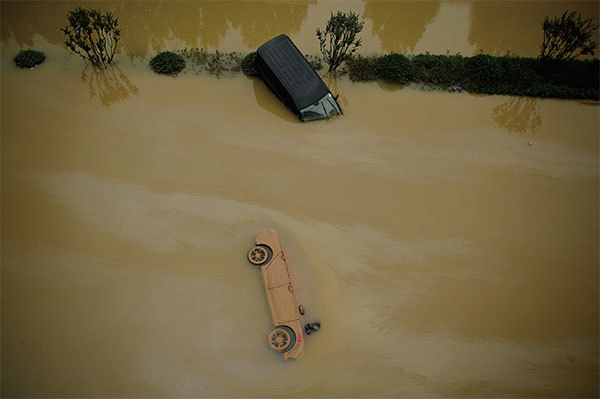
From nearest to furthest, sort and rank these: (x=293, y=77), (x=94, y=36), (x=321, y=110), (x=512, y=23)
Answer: (x=293, y=77), (x=321, y=110), (x=94, y=36), (x=512, y=23)

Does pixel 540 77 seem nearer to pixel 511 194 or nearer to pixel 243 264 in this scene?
pixel 511 194

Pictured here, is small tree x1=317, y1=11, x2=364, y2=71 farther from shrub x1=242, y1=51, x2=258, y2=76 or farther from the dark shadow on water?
shrub x1=242, y1=51, x2=258, y2=76

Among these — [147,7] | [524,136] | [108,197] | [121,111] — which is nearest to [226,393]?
[108,197]

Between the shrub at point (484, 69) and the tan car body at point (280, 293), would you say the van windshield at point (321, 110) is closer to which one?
the tan car body at point (280, 293)

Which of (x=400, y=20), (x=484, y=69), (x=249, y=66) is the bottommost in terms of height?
(x=484, y=69)

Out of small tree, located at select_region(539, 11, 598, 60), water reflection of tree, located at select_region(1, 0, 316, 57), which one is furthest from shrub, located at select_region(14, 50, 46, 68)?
small tree, located at select_region(539, 11, 598, 60)

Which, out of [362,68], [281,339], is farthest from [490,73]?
[281,339]

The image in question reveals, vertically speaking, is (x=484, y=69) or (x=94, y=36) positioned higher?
(x=94, y=36)

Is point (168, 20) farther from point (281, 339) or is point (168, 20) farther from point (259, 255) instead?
point (281, 339)

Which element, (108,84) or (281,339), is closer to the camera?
(281,339)

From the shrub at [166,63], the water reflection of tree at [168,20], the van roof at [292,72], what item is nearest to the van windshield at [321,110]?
the van roof at [292,72]
